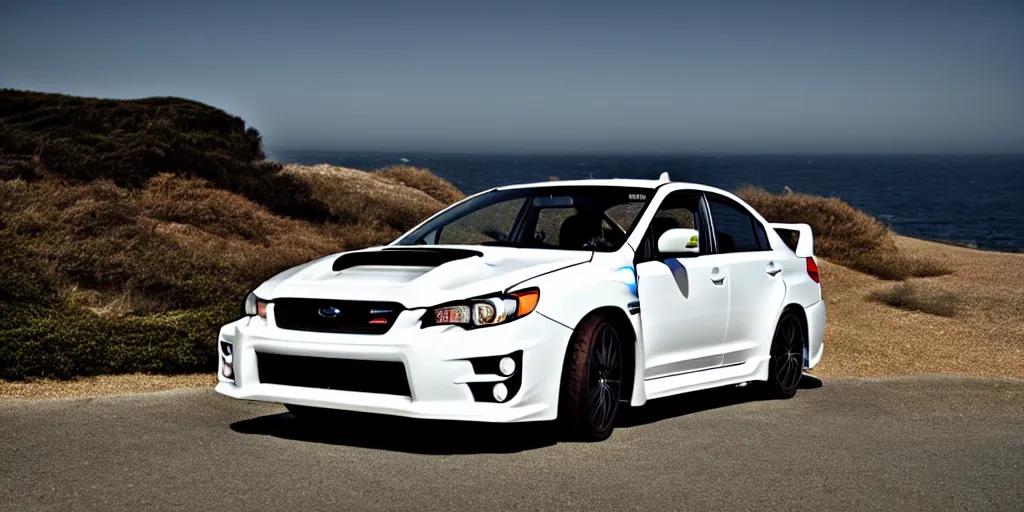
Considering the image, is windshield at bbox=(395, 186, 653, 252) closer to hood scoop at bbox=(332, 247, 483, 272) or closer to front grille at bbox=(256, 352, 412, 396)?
hood scoop at bbox=(332, 247, 483, 272)

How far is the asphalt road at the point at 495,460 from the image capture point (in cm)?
611

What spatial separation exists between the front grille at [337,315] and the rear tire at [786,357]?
12.4 feet

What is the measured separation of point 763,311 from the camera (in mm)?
9219

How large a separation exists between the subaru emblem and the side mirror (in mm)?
2227

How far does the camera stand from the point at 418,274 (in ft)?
23.1

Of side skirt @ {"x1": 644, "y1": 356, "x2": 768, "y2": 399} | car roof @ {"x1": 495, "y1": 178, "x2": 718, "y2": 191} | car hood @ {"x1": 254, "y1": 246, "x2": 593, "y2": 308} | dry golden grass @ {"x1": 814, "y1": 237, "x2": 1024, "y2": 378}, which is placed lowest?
dry golden grass @ {"x1": 814, "y1": 237, "x2": 1024, "y2": 378}

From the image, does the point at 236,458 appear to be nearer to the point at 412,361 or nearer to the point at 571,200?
the point at 412,361

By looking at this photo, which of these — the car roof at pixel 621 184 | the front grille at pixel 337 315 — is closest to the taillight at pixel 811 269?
the car roof at pixel 621 184

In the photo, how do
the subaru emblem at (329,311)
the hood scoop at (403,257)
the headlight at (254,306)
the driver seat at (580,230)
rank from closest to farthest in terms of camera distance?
the subaru emblem at (329,311)
the headlight at (254,306)
the hood scoop at (403,257)
the driver seat at (580,230)

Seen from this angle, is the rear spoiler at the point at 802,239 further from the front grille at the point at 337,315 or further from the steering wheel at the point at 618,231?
the front grille at the point at 337,315

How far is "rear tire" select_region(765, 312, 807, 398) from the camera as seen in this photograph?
9.50 m

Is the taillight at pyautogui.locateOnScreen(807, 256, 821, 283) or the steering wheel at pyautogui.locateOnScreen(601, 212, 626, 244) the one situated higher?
the steering wheel at pyautogui.locateOnScreen(601, 212, 626, 244)

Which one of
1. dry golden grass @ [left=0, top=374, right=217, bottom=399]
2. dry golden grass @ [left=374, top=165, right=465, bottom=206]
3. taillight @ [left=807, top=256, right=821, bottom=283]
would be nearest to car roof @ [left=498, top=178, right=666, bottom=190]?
taillight @ [left=807, top=256, right=821, bottom=283]

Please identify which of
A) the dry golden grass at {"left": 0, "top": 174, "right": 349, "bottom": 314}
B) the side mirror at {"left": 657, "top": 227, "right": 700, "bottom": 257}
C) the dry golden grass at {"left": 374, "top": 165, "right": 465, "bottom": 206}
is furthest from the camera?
the dry golden grass at {"left": 374, "top": 165, "right": 465, "bottom": 206}
